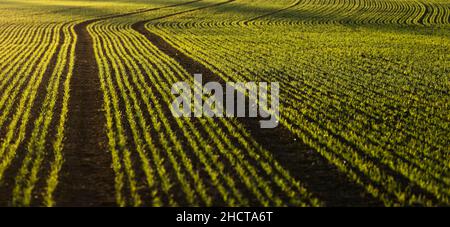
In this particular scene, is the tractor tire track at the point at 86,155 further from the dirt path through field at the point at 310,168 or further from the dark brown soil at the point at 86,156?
the dirt path through field at the point at 310,168

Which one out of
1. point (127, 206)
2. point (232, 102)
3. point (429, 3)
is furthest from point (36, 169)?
point (429, 3)

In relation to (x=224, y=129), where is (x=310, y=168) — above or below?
below

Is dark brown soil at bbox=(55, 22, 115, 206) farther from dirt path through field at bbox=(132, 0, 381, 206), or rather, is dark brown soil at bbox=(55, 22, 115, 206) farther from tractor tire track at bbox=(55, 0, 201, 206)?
dirt path through field at bbox=(132, 0, 381, 206)

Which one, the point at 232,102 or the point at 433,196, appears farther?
the point at 232,102

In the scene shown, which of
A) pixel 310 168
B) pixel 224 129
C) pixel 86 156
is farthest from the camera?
pixel 224 129

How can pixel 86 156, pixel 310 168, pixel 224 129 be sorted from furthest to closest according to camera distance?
pixel 224 129 < pixel 86 156 < pixel 310 168

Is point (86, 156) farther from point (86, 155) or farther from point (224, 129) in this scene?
point (224, 129)

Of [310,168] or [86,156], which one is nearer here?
[310,168]

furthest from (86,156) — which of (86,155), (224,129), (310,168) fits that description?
(310,168)

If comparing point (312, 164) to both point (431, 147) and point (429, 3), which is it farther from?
point (429, 3)
